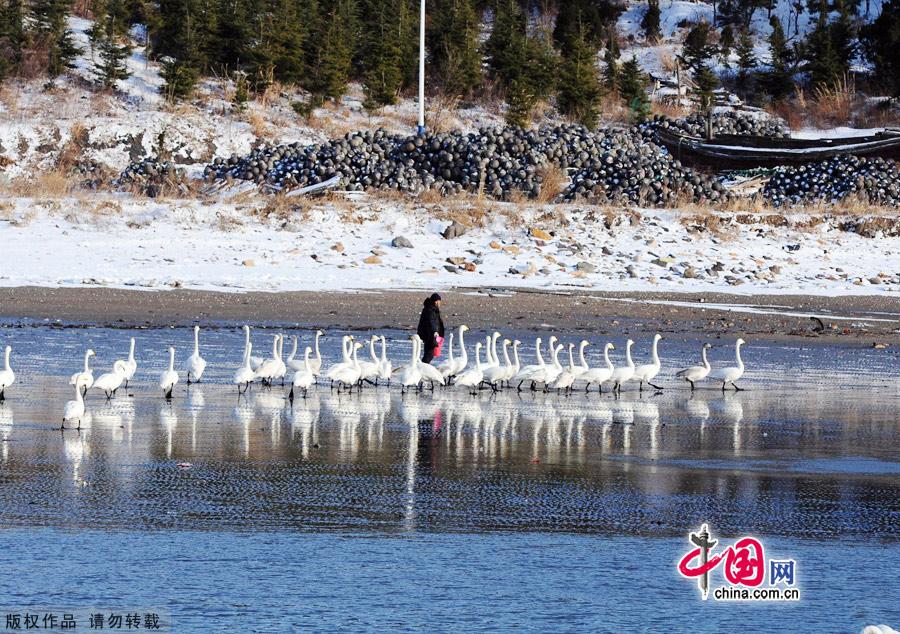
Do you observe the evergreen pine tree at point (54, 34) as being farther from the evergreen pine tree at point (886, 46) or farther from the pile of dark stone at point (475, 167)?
the evergreen pine tree at point (886, 46)

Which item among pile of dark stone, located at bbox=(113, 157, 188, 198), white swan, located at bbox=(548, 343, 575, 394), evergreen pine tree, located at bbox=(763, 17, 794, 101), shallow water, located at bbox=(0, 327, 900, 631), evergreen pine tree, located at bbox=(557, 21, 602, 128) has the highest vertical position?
evergreen pine tree, located at bbox=(763, 17, 794, 101)

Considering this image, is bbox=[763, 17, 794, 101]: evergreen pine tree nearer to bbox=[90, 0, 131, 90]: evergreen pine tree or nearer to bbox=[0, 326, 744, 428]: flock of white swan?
bbox=[90, 0, 131, 90]: evergreen pine tree

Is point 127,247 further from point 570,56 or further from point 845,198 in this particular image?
point 570,56

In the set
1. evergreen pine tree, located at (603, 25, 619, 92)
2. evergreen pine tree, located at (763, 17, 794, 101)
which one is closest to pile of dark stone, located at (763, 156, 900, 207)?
evergreen pine tree, located at (603, 25, 619, 92)

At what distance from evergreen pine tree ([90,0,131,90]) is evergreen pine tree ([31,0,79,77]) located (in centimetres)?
86

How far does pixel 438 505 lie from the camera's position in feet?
33.2

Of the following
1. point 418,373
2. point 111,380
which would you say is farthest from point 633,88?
point 111,380

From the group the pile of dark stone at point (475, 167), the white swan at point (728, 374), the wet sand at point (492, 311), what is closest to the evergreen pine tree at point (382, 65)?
the pile of dark stone at point (475, 167)

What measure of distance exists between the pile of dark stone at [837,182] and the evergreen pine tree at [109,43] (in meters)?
20.4

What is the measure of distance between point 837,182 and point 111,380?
2746cm

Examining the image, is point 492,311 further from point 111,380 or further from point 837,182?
point 837,182

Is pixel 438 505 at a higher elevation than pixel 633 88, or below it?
below

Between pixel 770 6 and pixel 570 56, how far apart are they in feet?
69.2

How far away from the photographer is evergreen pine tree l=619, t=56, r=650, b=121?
49616 millimetres
